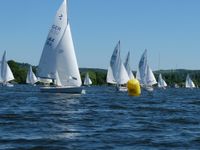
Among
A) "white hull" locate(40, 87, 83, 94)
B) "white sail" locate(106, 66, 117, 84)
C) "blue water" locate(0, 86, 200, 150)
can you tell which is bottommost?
"blue water" locate(0, 86, 200, 150)

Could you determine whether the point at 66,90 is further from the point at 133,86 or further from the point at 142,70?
the point at 142,70

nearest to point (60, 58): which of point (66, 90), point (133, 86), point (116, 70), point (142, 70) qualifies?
point (66, 90)

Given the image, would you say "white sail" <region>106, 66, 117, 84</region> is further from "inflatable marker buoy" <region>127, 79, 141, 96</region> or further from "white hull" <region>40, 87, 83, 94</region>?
"white hull" <region>40, 87, 83, 94</region>

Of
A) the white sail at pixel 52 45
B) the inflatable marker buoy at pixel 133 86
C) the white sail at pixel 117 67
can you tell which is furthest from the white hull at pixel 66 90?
the white sail at pixel 117 67

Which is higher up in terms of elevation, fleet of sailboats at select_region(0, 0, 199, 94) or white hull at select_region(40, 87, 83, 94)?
fleet of sailboats at select_region(0, 0, 199, 94)

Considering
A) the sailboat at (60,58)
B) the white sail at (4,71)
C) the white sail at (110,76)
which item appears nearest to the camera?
the sailboat at (60,58)

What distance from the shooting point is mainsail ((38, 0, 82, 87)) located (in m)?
65.4

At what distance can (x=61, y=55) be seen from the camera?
66312 mm

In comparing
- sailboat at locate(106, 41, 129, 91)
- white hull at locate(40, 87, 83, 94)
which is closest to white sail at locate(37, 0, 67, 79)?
white hull at locate(40, 87, 83, 94)

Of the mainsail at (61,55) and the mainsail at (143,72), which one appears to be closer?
the mainsail at (61,55)

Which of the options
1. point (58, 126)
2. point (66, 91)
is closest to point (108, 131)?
point (58, 126)

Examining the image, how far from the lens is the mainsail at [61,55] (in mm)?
65375

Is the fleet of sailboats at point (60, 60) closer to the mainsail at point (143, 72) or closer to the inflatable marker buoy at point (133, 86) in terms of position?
the inflatable marker buoy at point (133, 86)

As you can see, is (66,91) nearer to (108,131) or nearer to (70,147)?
(108,131)
